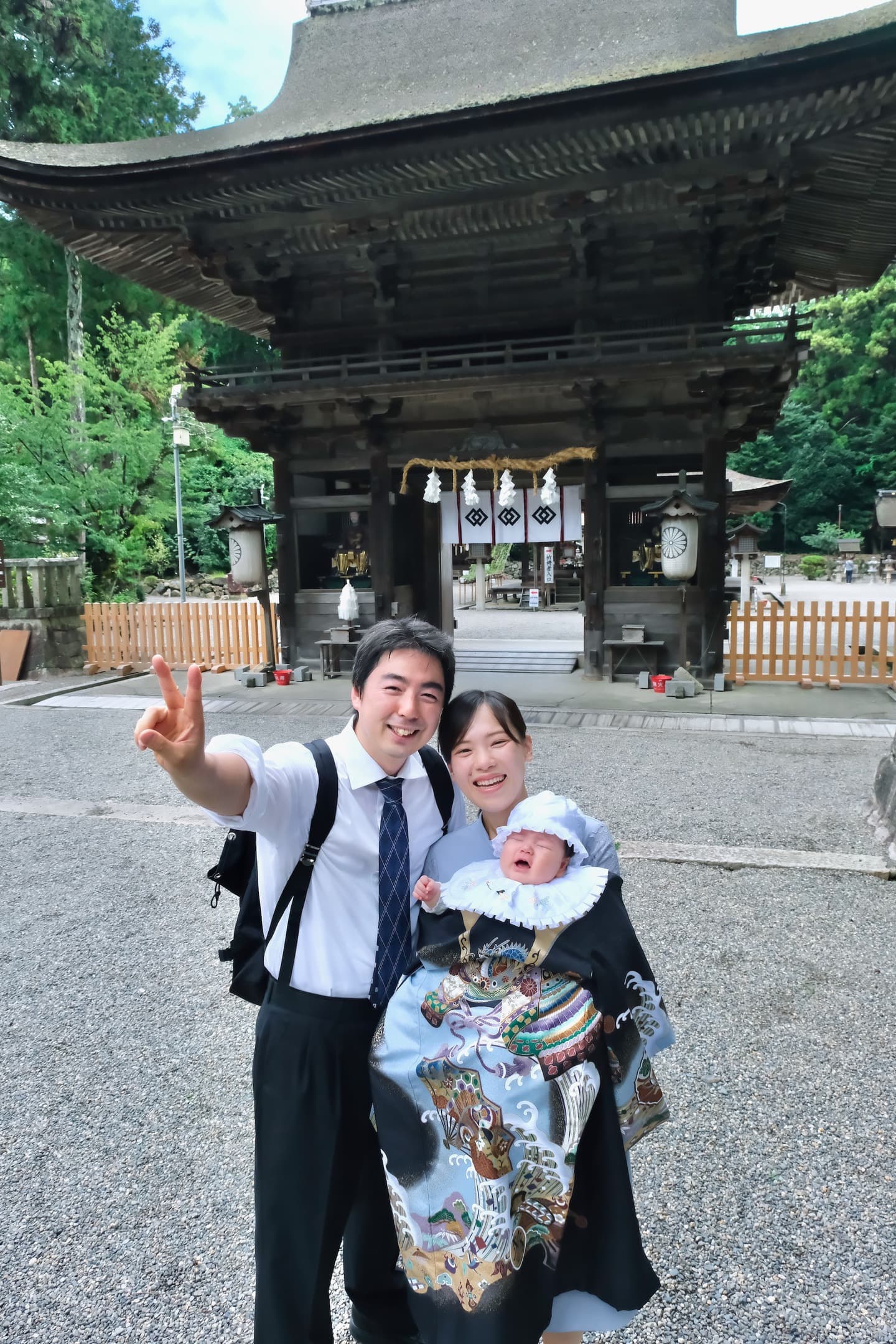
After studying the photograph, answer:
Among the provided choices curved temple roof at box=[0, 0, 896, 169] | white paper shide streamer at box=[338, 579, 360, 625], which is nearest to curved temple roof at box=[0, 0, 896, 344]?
curved temple roof at box=[0, 0, 896, 169]

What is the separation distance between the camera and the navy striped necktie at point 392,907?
1.55m

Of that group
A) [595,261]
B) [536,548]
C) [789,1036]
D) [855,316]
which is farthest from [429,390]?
[855,316]

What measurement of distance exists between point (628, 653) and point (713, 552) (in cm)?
175

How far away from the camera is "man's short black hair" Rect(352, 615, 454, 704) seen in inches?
63.2

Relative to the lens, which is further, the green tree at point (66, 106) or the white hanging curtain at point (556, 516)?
the green tree at point (66, 106)

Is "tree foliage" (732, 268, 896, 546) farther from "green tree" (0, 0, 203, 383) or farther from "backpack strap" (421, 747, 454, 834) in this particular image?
"backpack strap" (421, 747, 454, 834)

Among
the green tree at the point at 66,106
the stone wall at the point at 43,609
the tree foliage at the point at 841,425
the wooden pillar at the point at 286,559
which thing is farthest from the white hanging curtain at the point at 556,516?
the tree foliage at the point at 841,425

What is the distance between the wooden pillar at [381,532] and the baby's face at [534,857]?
974cm

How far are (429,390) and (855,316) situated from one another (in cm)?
3490

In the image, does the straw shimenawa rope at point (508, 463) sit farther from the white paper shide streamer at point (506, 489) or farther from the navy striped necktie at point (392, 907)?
the navy striped necktie at point (392, 907)

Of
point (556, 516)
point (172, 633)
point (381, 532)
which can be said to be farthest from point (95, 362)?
point (556, 516)

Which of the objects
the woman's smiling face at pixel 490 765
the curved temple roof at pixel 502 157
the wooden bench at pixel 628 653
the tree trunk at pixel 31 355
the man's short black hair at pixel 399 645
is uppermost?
the tree trunk at pixel 31 355

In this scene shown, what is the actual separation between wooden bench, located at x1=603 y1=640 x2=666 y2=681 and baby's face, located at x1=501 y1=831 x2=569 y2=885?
30.8ft

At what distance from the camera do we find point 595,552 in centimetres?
1060
